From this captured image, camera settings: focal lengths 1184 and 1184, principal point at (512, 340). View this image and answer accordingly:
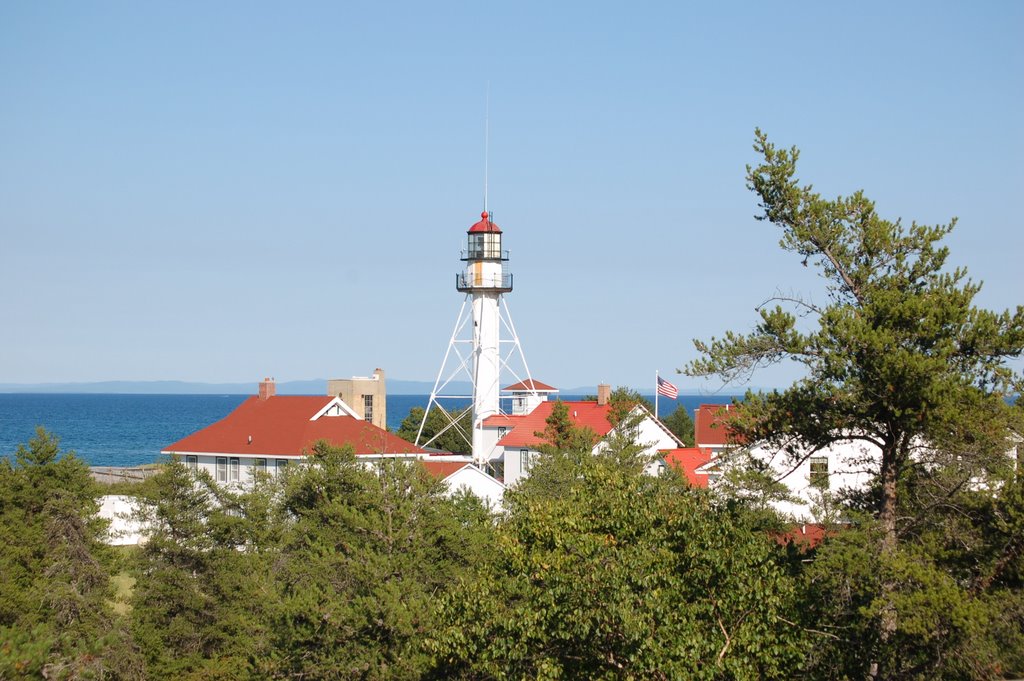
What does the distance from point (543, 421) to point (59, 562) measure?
3109 cm

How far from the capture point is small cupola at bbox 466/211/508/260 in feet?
199

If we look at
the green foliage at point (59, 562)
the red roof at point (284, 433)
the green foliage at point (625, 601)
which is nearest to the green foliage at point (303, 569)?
the green foliage at point (59, 562)

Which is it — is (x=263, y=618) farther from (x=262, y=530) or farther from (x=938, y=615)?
(x=938, y=615)

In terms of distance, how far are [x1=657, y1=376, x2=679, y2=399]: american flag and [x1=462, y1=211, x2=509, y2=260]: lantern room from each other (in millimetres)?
10408

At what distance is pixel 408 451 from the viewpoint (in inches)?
2013

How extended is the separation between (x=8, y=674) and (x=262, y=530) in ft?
57.4

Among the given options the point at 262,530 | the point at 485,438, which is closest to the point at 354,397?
the point at 485,438

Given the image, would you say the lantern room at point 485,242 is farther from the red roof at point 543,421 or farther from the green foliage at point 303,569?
the green foliage at point 303,569

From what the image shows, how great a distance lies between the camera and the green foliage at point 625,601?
16766 mm

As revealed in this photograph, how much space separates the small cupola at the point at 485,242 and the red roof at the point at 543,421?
823 cm

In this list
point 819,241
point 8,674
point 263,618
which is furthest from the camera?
point 263,618

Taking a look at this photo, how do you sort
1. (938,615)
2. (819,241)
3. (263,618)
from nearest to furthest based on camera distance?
1. (938,615)
2. (819,241)
3. (263,618)

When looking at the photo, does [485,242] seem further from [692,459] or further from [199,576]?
[199,576]

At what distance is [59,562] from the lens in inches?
1204
